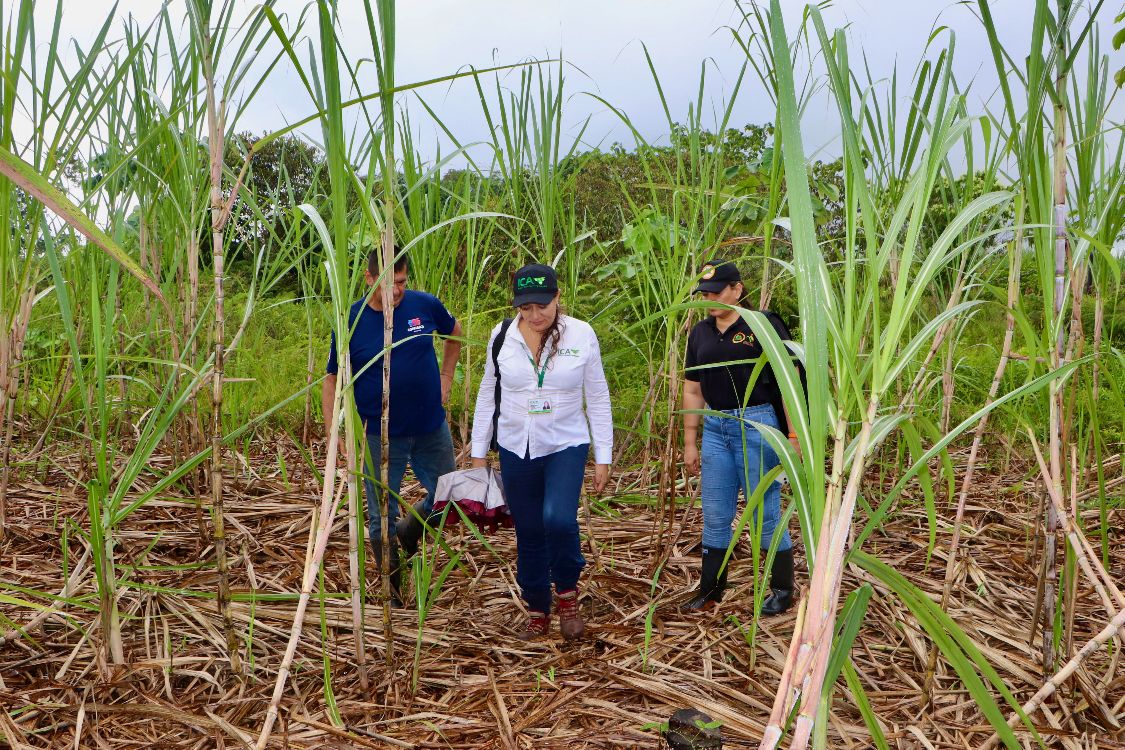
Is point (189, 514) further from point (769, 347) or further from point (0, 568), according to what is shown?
point (769, 347)

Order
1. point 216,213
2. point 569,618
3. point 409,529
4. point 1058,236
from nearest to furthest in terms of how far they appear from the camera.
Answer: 1. point 1058,236
2. point 216,213
3. point 569,618
4. point 409,529

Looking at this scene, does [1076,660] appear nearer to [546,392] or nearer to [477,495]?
[546,392]

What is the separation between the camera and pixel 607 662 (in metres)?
2.75

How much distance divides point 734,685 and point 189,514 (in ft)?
8.47

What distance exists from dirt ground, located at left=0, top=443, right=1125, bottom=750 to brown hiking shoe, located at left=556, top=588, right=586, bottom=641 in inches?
1.6

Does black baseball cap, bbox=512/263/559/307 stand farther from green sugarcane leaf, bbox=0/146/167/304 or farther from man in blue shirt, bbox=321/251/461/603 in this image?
green sugarcane leaf, bbox=0/146/167/304

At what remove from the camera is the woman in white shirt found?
113 inches

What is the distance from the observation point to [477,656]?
2816 millimetres

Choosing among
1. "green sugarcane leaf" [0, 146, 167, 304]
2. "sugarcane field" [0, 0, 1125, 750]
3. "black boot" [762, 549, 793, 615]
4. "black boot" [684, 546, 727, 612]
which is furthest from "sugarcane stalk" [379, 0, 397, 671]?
"black boot" [762, 549, 793, 615]

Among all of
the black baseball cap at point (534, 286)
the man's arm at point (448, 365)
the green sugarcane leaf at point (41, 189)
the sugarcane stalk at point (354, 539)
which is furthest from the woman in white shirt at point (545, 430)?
the green sugarcane leaf at point (41, 189)

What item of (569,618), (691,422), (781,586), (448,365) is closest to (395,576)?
(569,618)

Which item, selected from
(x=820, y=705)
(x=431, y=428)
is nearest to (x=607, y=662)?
(x=431, y=428)

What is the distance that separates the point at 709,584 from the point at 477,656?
2.97ft

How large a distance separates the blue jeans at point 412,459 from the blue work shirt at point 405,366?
0.14ft
